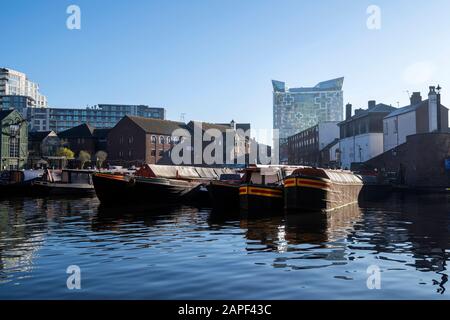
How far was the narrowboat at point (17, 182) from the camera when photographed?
158ft

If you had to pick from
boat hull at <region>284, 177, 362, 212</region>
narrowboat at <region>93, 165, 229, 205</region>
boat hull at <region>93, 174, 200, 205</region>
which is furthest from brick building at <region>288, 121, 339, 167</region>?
boat hull at <region>284, 177, 362, 212</region>

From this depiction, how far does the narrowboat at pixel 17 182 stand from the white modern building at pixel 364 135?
42882 mm

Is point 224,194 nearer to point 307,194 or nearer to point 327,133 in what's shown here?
point 307,194

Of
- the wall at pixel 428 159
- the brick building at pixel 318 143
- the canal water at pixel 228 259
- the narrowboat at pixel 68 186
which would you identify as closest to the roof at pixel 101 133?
the brick building at pixel 318 143

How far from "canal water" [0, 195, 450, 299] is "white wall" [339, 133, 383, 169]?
4874 cm

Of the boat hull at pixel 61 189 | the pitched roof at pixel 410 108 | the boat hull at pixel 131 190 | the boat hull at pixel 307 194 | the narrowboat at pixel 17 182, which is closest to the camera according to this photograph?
the boat hull at pixel 307 194

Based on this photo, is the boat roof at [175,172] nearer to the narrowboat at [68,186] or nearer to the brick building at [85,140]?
the narrowboat at [68,186]

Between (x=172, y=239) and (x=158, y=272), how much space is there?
5.76m

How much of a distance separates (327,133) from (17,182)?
226ft

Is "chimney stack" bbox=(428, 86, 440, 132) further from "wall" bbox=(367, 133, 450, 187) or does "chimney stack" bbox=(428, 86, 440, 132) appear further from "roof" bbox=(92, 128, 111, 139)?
"roof" bbox=(92, 128, 111, 139)

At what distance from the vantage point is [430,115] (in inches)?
2356

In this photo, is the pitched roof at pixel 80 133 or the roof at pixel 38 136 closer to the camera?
the pitched roof at pixel 80 133

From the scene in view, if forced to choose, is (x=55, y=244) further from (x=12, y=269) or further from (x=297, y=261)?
(x=297, y=261)
